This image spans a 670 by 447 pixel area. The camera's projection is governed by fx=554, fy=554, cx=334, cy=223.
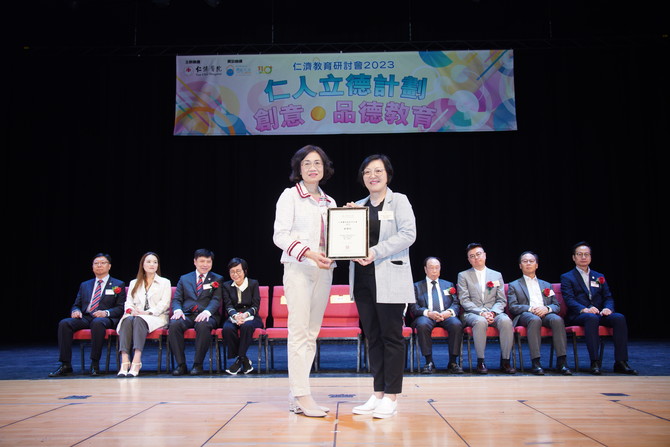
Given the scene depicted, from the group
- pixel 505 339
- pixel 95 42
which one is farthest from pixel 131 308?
pixel 95 42

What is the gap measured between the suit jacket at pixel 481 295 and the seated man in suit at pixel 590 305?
598 millimetres

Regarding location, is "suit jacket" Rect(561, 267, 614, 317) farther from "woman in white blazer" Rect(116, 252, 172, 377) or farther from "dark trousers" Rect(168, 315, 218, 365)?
"woman in white blazer" Rect(116, 252, 172, 377)

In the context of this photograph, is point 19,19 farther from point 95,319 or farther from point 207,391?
point 207,391

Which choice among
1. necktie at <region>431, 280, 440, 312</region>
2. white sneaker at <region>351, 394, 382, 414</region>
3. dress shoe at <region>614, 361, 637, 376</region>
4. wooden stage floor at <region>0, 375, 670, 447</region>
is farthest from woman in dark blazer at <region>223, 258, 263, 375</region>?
dress shoe at <region>614, 361, 637, 376</region>

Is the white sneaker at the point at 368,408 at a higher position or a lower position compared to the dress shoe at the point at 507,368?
higher

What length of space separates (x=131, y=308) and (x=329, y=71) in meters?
3.93

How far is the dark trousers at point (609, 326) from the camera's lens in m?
4.61

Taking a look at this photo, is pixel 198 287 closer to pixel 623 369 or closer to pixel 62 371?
pixel 62 371

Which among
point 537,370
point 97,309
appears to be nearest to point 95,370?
point 97,309

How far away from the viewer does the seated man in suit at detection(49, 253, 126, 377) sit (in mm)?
4887

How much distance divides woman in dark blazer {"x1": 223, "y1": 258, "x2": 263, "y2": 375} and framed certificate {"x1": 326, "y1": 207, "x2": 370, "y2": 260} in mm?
2479

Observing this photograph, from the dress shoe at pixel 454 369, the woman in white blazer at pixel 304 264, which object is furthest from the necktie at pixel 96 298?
the dress shoe at pixel 454 369

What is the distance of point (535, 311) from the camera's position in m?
4.89

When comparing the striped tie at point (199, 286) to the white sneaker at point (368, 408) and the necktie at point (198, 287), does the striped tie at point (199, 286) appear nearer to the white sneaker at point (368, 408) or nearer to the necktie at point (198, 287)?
the necktie at point (198, 287)
